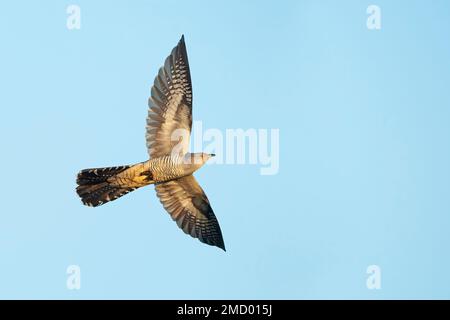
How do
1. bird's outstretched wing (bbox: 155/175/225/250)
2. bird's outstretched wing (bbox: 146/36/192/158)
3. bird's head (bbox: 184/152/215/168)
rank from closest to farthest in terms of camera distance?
bird's head (bbox: 184/152/215/168) < bird's outstretched wing (bbox: 146/36/192/158) < bird's outstretched wing (bbox: 155/175/225/250)

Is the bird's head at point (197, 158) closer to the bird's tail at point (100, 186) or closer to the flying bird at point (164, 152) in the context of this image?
the flying bird at point (164, 152)

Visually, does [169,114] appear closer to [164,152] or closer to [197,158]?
[164,152]

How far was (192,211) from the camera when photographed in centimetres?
2248

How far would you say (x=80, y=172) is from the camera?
826 inches

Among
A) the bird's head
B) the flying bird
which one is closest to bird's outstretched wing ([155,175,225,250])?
the flying bird

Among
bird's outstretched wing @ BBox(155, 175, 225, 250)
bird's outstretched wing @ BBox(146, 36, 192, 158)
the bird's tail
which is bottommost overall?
bird's outstretched wing @ BBox(155, 175, 225, 250)

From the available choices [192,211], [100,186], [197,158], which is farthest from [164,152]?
[192,211]

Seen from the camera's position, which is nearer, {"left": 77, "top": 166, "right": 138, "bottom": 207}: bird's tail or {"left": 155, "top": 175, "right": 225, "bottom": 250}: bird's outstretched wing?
{"left": 77, "top": 166, "right": 138, "bottom": 207}: bird's tail

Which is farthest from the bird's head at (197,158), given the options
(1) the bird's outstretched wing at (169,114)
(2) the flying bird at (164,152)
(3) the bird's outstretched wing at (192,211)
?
(3) the bird's outstretched wing at (192,211)

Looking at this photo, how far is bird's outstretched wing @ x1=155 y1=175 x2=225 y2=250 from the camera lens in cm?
2219

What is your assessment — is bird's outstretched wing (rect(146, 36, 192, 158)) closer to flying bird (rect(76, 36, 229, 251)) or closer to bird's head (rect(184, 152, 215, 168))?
flying bird (rect(76, 36, 229, 251))
